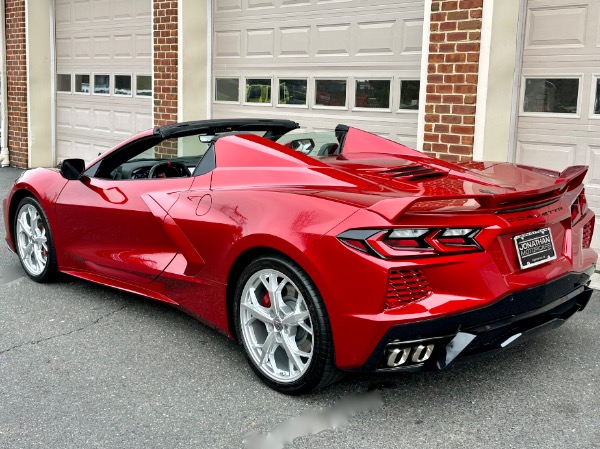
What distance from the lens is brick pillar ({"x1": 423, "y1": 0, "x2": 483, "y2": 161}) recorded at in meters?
6.33

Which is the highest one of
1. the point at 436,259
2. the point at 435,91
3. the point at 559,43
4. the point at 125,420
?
the point at 559,43

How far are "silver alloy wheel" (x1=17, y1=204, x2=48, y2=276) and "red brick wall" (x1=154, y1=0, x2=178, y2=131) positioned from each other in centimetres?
422

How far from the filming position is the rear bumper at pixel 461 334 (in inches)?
119

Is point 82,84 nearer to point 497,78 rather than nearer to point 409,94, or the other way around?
point 409,94

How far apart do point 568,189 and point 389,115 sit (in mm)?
3856

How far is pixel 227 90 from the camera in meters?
9.31

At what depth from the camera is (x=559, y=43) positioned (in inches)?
243

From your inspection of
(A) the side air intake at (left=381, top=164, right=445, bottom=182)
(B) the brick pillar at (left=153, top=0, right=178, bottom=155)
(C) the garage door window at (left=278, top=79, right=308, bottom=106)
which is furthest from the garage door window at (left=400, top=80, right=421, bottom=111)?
(A) the side air intake at (left=381, top=164, right=445, bottom=182)

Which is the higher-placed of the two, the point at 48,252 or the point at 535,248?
the point at 535,248

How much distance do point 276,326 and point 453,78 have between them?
3.83 metres

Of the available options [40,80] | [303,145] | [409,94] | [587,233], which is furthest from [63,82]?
[587,233]

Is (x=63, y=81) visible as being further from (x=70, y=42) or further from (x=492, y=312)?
(x=492, y=312)

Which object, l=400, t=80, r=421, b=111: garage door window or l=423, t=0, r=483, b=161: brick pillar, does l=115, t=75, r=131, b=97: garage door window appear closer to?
l=400, t=80, r=421, b=111: garage door window

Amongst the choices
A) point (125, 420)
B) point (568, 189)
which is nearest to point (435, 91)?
point (568, 189)
